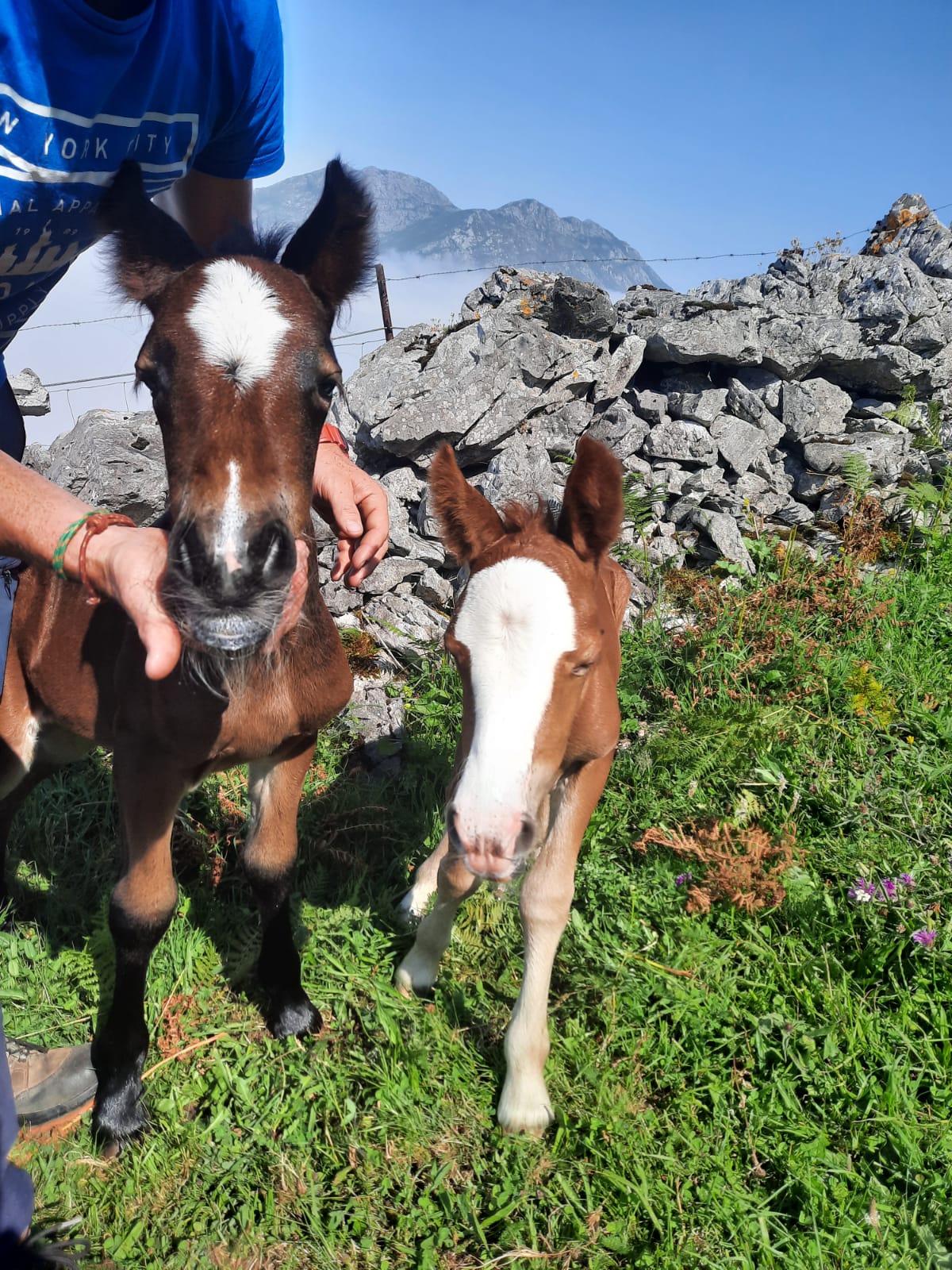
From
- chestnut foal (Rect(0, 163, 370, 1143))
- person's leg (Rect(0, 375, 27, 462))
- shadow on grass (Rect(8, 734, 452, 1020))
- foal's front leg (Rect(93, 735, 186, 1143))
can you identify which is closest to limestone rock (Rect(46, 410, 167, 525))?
shadow on grass (Rect(8, 734, 452, 1020))

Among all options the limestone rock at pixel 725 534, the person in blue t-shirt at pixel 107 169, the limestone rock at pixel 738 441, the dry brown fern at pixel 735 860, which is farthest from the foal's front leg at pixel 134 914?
the limestone rock at pixel 738 441

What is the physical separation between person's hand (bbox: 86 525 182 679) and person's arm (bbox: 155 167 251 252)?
54.0 inches

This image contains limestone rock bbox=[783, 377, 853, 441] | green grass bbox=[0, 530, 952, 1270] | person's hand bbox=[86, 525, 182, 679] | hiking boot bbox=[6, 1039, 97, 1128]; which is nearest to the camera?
person's hand bbox=[86, 525, 182, 679]

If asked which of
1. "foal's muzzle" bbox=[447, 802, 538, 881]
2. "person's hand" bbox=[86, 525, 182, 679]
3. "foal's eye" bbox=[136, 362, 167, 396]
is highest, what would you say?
"foal's eye" bbox=[136, 362, 167, 396]

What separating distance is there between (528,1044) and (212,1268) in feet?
3.13

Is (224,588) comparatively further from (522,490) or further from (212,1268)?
(522,490)

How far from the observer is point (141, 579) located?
57.4 inches

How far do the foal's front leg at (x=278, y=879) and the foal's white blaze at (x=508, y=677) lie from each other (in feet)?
2.76

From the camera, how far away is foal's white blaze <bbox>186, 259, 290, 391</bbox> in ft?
5.15

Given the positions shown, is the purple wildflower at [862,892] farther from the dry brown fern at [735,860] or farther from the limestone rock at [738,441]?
the limestone rock at [738,441]

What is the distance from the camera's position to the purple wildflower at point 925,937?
2.50 m

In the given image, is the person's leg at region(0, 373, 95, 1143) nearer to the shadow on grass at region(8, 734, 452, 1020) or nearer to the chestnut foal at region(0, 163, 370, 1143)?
the chestnut foal at region(0, 163, 370, 1143)

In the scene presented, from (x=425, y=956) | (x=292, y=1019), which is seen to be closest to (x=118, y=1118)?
(x=292, y=1019)

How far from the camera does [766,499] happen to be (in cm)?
565
